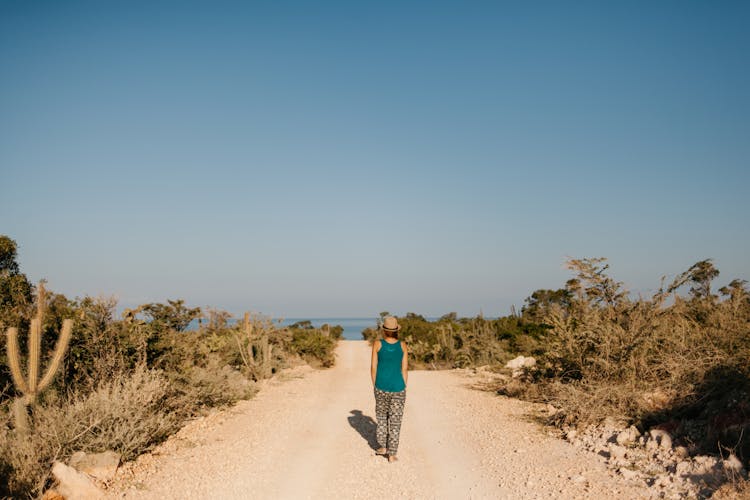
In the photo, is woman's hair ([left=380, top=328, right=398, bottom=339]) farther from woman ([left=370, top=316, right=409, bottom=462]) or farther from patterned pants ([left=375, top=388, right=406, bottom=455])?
patterned pants ([left=375, top=388, right=406, bottom=455])

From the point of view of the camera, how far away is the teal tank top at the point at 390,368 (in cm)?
732

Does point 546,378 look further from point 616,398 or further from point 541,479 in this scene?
point 541,479

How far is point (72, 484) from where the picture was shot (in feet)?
18.4

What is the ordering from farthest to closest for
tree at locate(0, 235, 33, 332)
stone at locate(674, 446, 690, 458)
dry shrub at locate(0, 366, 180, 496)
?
tree at locate(0, 235, 33, 332), stone at locate(674, 446, 690, 458), dry shrub at locate(0, 366, 180, 496)

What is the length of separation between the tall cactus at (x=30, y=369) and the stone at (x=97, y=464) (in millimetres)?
772

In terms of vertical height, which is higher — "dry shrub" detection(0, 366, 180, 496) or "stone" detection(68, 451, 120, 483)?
"dry shrub" detection(0, 366, 180, 496)

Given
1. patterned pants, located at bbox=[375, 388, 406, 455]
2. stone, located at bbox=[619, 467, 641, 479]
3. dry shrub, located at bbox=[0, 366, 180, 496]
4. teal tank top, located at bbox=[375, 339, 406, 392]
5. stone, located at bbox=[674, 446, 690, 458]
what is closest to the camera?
dry shrub, located at bbox=[0, 366, 180, 496]

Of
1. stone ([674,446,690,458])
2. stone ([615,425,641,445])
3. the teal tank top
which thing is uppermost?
the teal tank top

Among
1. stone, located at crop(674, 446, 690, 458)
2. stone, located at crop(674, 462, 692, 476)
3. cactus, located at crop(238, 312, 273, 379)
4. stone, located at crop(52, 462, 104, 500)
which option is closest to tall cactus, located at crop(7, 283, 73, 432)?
stone, located at crop(52, 462, 104, 500)

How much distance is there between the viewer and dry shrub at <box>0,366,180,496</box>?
5.68 metres

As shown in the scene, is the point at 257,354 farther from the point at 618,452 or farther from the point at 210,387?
the point at 618,452

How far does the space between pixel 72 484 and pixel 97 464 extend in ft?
2.42

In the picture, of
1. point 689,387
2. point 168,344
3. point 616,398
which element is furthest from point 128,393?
point 689,387

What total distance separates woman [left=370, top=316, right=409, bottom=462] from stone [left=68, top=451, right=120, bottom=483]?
3.56 metres
